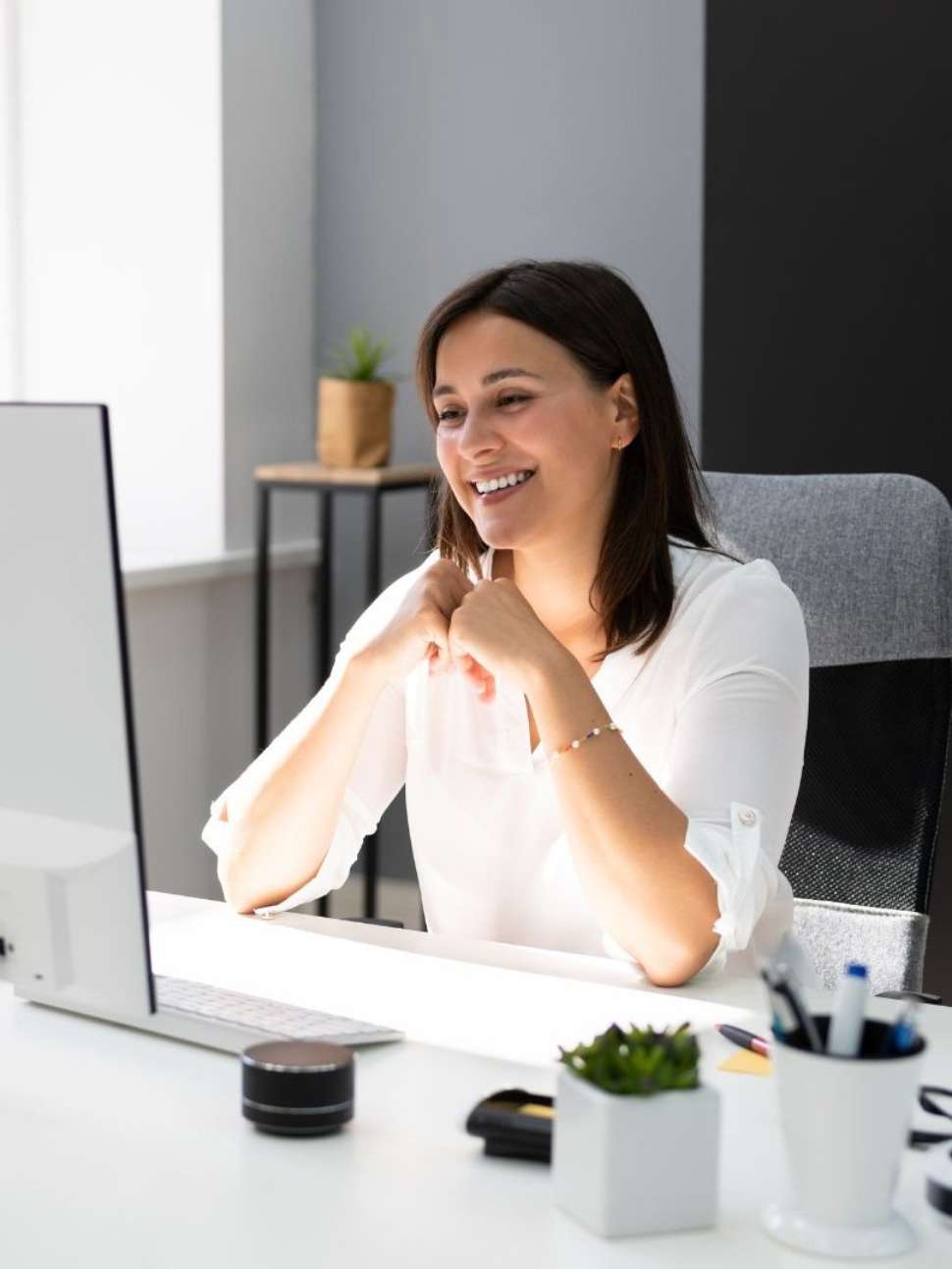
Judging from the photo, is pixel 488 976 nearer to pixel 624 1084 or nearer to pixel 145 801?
pixel 624 1084

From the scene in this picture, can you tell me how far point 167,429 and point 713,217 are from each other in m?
1.47

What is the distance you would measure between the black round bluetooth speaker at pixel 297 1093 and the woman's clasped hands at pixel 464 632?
583mm

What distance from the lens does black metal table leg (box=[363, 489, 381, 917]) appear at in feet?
11.0

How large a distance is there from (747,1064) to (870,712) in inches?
28.8

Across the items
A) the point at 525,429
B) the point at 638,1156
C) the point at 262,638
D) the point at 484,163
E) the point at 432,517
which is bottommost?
the point at 262,638

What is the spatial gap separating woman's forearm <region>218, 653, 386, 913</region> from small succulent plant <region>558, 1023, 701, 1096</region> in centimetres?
82

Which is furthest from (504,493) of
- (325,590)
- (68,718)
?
(325,590)

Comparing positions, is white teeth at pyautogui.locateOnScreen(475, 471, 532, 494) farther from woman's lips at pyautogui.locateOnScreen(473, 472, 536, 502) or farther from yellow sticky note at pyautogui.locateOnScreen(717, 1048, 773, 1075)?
yellow sticky note at pyautogui.locateOnScreen(717, 1048, 773, 1075)

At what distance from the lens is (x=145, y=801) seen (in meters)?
3.52

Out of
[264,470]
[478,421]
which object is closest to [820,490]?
[478,421]

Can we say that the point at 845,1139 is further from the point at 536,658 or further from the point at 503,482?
the point at 503,482

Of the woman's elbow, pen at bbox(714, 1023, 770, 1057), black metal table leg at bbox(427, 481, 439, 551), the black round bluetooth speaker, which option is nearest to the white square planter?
the black round bluetooth speaker

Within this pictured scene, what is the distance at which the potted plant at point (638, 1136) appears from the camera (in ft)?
2.92

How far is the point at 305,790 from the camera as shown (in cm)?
172
